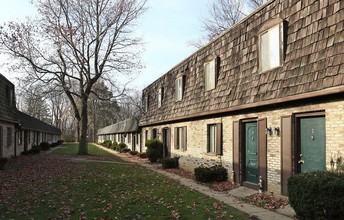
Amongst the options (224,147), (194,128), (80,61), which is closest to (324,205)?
(224,147)

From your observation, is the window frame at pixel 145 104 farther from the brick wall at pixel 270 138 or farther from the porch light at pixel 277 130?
the porch light at pixel 277 130

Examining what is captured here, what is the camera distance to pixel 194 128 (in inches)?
734

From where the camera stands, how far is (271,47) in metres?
11.5

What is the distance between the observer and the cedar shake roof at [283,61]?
8797 mm

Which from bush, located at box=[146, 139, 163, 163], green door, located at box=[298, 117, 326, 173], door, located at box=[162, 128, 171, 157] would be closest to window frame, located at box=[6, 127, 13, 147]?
bush, located at box=[146, 139, 163, 163]

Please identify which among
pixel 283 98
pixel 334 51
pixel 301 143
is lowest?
pixel 301 143

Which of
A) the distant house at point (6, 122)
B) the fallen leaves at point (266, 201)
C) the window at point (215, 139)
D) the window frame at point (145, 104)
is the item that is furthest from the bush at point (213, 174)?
the window frame at point (145, 104)

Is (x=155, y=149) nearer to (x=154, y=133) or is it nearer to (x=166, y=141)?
(x=166, y=141)

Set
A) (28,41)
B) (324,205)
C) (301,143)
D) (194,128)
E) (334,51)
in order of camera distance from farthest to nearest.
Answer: (28,41)
(194,128)
(301,143)
(334,51)
(324,205)

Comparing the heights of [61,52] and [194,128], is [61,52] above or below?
above

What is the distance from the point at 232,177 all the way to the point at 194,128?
5101 millimetres

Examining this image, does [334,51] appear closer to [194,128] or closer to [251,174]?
[251,174]

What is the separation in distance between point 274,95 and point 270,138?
139 centimetres

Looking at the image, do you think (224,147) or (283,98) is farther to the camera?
(224,147)
